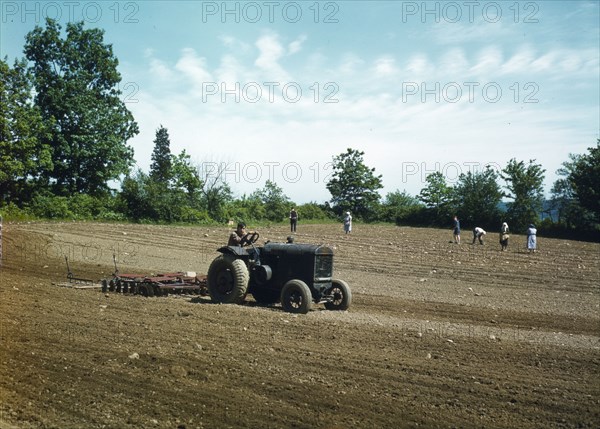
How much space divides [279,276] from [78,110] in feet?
122

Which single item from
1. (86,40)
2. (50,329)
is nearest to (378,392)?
(50,329)

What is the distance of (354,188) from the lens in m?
80.5

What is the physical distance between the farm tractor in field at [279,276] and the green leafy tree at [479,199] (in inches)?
2062

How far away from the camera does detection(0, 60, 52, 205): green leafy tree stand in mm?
41469

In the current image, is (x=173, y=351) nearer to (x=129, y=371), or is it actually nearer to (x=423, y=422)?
(x=129, y=371)

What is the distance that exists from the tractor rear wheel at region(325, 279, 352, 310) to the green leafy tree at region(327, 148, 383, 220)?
212 ft

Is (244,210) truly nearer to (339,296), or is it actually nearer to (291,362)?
(339,296)

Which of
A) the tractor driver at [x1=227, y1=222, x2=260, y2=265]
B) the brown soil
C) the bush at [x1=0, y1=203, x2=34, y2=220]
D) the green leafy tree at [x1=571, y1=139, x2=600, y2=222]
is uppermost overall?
the green leafy tree at [x1=571, y1=139, x2=600, y2=222]

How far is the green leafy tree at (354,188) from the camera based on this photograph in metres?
79.4

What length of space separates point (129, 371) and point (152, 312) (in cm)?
450

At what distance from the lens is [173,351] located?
865 cm

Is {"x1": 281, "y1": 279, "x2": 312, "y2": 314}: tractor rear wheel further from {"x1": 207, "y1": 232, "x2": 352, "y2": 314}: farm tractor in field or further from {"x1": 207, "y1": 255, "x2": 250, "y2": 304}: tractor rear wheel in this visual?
{"x1": 207, "y1": 255, "x2": 250, "y2": 304}: tractor rear wheel

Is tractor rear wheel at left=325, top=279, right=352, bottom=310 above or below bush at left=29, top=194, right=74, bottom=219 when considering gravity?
below

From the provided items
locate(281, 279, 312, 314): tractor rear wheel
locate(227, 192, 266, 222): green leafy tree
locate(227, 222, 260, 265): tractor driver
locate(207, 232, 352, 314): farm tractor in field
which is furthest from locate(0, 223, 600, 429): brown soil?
locate(227, 192, 266, 222): green leafy tree
